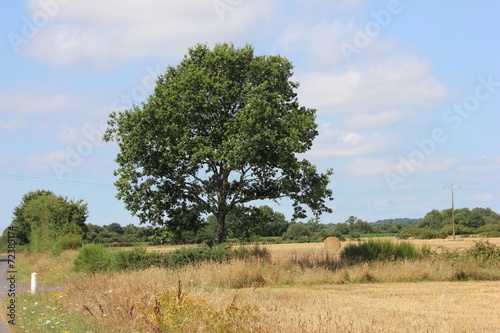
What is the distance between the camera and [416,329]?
36.3 feet

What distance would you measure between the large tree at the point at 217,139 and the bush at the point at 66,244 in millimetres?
13569

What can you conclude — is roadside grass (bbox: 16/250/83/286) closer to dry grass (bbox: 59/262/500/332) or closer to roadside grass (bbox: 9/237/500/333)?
roadside grass (bbox: 9/237/500/333)

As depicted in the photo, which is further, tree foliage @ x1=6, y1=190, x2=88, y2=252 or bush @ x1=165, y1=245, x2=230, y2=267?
tree foliage @ x1=6, y1=190, x2=88, y2=252

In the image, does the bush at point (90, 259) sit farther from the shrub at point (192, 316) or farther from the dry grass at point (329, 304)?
the shrub at point (192, 316)

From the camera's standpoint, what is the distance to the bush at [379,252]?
28.1 metres

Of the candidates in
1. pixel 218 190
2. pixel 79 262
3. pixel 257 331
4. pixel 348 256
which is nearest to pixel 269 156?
pixel 218 190

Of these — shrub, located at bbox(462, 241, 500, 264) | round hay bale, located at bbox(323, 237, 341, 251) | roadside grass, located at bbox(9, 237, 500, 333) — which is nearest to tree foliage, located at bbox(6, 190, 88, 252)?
roadside grass, located at bbox(9, 237, 500, 333)

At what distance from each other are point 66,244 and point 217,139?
1876 cm

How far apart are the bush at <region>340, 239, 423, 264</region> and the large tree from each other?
334cm

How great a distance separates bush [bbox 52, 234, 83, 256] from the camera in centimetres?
4059

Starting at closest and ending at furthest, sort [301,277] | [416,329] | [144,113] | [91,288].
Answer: [416,329], [91,288], [301,277], [144,113]

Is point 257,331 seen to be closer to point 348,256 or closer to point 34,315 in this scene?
point 34,315

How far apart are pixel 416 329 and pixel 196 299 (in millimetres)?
4904

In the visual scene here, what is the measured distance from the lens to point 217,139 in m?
29.7
